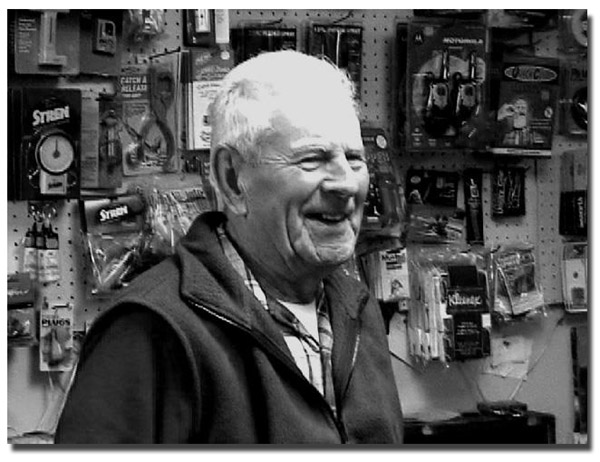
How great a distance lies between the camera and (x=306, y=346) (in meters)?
0.93

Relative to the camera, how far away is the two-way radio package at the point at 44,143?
1211 mm

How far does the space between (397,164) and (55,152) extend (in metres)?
0.49

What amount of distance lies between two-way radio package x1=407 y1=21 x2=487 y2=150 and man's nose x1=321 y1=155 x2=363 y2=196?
1.67 feet

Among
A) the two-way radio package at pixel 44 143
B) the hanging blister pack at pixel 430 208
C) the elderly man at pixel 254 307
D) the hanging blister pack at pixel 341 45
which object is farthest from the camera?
the hanging blister pack at pixel 430 208

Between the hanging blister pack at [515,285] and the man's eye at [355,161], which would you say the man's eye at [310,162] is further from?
the hanging blister pack at [515,285]

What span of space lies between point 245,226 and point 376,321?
22 cm

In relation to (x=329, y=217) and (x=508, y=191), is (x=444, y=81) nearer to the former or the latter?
(x=508, y=191)

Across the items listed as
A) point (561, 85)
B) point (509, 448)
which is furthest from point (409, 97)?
point (509, 448)

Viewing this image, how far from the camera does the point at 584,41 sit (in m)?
1.34

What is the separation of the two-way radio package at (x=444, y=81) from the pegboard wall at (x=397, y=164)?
0.03m

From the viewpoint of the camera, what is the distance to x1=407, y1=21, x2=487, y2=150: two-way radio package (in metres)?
1.37

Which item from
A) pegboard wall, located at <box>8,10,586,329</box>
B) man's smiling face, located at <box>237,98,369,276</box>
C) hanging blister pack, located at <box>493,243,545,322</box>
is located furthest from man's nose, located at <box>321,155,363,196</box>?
hanging blister pack, located at <box>493,243,545,322</box>

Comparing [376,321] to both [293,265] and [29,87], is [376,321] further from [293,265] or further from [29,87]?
[29,87]

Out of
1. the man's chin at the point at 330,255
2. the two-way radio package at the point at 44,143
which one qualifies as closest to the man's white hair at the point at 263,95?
the man's chin at the point at 330,255
